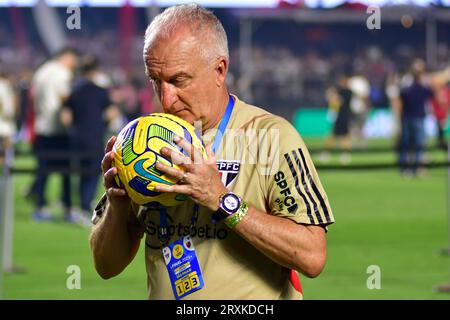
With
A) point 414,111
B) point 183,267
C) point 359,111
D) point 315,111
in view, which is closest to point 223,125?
point 183,267

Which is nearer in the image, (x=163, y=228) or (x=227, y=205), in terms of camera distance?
(x=227, y=205)

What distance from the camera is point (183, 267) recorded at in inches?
162

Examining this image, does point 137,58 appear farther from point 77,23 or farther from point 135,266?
point 77,23

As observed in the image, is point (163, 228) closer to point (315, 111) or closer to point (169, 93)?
point (169, 93)

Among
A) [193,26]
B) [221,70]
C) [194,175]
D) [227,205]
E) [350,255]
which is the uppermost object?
[193,26]

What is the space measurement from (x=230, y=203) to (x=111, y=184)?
1.67 feet

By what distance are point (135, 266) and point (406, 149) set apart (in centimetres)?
1062

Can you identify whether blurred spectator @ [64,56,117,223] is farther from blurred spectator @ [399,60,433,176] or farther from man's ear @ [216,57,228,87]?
man's ear @ [216,57,228,87]

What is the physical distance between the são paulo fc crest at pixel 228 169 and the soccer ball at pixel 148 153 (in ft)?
0.63

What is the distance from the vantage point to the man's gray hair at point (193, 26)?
4031 mm

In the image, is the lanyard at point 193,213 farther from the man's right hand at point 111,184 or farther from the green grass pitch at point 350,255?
the green grass pitch at point 350,255

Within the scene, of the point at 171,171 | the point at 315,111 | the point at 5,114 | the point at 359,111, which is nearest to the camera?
the point at 171,171

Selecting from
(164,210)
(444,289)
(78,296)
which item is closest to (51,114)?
(78,296)

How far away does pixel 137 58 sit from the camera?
50812 mm
